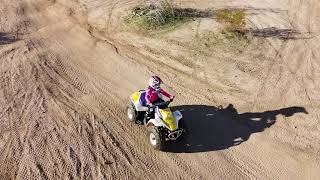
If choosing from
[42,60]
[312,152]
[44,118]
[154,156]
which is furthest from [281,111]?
[42,60]

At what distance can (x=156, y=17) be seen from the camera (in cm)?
1778

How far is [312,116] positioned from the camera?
13641 millimetres

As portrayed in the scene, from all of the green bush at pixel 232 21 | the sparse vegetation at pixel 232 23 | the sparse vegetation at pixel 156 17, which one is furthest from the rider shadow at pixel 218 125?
the sparse vegetation at pixel 156 17

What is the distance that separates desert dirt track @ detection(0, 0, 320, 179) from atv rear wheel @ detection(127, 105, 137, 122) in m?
0.21

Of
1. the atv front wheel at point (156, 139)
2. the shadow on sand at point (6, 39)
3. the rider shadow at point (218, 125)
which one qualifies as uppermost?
the shadow on sand at point (6, 39)

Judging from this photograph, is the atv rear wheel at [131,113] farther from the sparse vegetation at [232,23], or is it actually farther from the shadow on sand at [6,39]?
the shadow on sand at [6,39]

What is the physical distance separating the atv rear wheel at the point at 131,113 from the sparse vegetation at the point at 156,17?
17.4 ft

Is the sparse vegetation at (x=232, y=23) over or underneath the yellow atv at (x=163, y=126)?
over

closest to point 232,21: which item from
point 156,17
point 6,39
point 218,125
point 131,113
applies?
point 156,17

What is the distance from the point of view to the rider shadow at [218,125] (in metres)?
12.5

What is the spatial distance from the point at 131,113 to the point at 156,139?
142 centimetres

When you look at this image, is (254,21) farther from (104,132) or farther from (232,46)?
(104,132)

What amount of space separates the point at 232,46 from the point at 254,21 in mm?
2199

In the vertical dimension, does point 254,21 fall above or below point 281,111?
above
